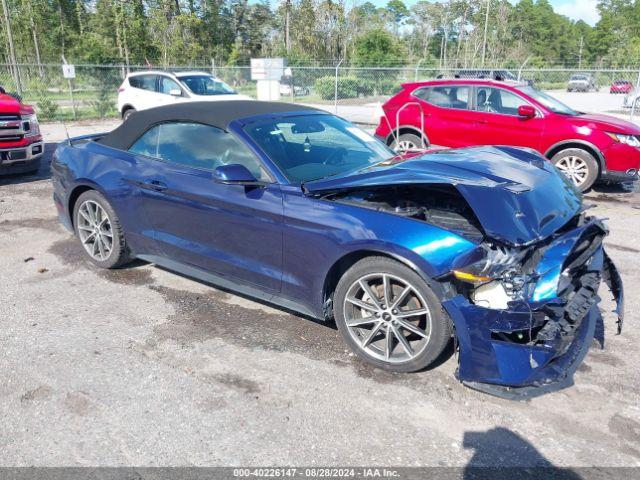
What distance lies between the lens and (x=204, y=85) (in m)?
15.5

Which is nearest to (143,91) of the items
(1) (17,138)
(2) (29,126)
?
(2) (29,126)

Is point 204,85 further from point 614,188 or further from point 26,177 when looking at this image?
point 614,188

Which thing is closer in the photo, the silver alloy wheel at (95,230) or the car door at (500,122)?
the silver alloy wheel at (95,230)

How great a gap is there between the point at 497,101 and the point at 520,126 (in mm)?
655

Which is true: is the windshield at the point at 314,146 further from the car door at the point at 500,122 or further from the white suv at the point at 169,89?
the white suv at the point at 169,89

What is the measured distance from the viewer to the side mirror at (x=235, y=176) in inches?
144

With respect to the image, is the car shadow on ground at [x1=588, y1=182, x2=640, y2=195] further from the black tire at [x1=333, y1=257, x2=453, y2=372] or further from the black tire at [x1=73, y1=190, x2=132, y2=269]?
the black tire at [x1=73, y1=190, x2=132, y2=269]

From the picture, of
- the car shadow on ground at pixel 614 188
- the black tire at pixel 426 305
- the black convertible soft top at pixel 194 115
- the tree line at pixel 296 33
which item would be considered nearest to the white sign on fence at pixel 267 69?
the tree line at pixel 296 33

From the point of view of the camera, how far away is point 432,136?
31.8ft

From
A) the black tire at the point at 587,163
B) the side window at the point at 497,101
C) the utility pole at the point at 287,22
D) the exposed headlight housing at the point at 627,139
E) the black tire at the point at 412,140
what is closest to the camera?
the exposed headlight housing at the point at 627,139

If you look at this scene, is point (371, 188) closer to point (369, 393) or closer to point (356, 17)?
point (369, 393)

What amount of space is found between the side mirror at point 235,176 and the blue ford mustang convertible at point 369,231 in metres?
0.01

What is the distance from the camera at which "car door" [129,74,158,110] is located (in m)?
15.6

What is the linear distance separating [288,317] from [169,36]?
40145 mm
